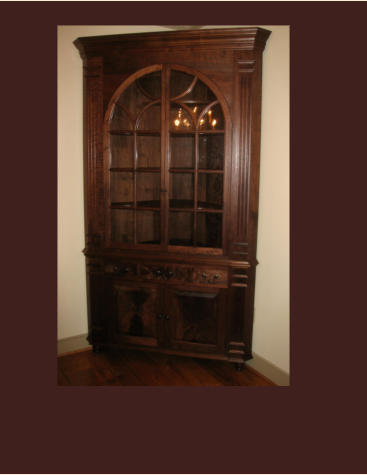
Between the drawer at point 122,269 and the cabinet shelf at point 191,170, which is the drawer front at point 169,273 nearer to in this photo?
the drawer at point 122,269

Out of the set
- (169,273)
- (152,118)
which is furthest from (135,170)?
(169,273)

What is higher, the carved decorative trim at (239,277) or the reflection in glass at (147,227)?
the reflection in glass at (147,227)

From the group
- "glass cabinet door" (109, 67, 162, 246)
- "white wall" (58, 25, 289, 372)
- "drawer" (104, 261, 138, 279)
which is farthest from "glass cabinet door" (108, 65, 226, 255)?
"white wall" (58, 25, 289, 372)

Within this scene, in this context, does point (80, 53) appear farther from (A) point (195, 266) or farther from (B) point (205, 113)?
(A) point (195, 266)

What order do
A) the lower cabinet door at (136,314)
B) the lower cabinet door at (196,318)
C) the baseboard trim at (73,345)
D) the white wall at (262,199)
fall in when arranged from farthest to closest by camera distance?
the baseboard trim at (73,345), the lower cabinet door at (136,314), the lower cabinet door at (196,318), the white wall at (262,199)

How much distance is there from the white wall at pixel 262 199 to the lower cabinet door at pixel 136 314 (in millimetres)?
398

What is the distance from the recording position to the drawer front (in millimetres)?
2494

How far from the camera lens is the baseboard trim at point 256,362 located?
7.96 feet

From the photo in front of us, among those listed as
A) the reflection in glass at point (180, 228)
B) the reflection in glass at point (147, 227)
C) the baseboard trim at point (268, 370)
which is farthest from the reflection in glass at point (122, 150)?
the baseboard trim at point (268, 370)

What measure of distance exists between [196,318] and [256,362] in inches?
22.4

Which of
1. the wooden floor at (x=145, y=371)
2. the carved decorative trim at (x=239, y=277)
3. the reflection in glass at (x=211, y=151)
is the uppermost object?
the reflection in glass at (x=211, y=151)

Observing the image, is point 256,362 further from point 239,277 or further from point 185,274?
point 185,274

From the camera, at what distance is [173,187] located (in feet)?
8.46

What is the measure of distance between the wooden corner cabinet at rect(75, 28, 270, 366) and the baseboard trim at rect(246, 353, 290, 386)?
0.12m
